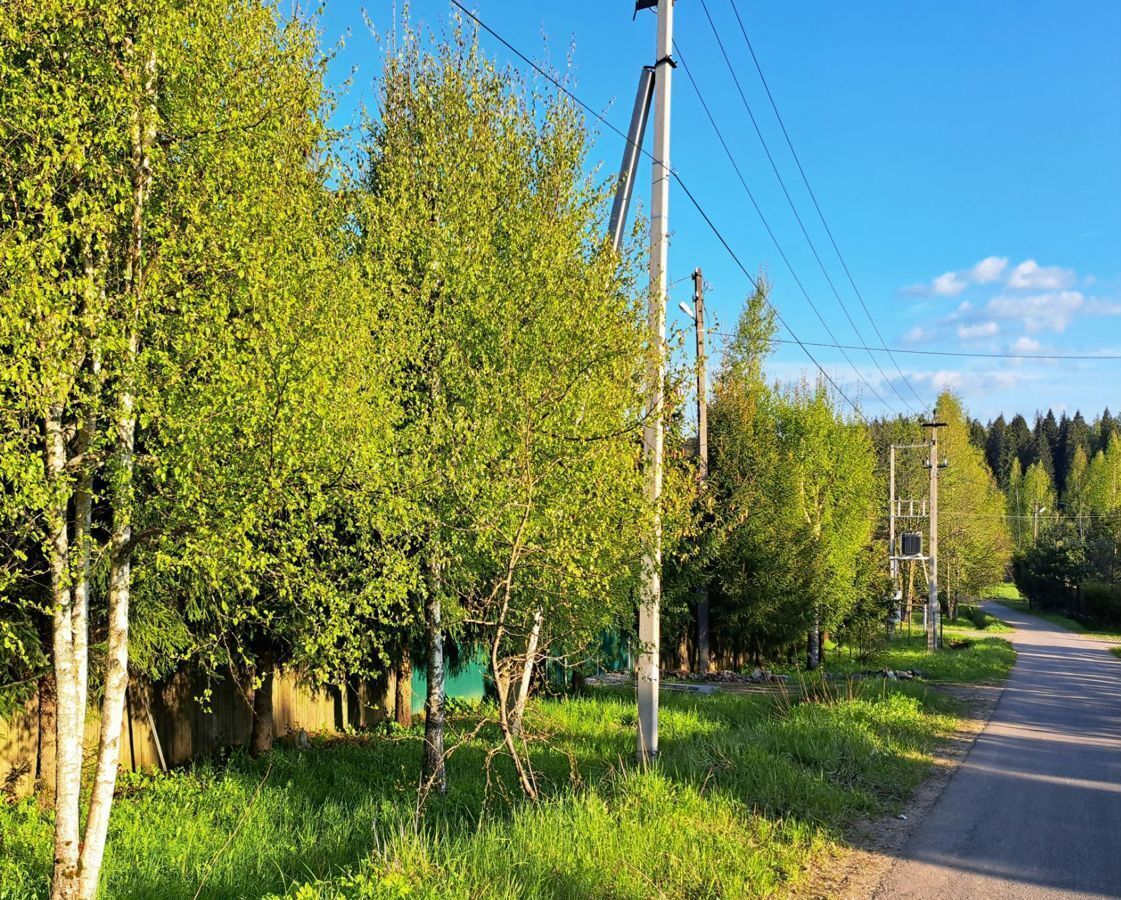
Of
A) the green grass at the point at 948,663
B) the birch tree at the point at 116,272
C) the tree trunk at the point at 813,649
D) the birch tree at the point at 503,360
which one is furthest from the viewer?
the tree trunk at the point at 813,649

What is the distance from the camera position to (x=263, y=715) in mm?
11281

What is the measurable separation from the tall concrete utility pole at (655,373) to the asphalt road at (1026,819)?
268 centimetres

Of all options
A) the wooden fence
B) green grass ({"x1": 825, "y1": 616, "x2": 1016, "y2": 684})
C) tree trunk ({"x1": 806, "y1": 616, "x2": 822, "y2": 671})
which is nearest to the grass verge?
the wooden fence

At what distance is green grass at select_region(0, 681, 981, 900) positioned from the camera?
4.98 metres

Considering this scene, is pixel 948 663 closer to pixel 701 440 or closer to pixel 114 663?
pixel 701 440

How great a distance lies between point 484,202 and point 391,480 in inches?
149

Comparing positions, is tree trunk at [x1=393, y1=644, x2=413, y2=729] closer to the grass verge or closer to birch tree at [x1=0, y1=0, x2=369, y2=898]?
the grass verge

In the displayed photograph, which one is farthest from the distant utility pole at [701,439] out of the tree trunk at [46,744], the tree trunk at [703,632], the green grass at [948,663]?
the tree trunk at [46,744]

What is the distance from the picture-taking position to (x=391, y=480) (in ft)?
23.8

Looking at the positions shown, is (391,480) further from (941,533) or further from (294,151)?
(941,533)

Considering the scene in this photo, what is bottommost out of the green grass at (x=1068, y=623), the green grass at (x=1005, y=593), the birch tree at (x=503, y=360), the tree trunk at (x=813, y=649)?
the green grass at (x=1005, y=593)

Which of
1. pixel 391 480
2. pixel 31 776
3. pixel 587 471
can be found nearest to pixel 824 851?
pixel 587 471

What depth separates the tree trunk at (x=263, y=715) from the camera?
11172 millimetres

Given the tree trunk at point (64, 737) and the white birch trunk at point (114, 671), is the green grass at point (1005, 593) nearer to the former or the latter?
the white birch trunk at point (114, 671)
